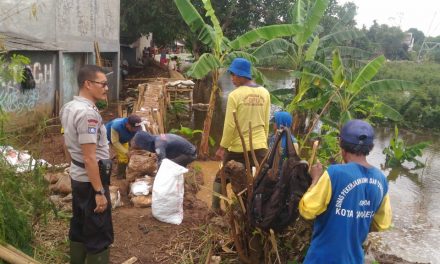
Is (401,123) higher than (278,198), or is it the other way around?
(278,198)

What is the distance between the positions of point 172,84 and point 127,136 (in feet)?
32.3

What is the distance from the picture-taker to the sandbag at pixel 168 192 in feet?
14.5

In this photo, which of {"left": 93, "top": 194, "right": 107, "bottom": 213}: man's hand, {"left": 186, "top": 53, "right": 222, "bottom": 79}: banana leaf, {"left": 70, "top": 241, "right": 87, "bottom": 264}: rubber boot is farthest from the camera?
{"left": 186, "top": 53, "right": 222, "bottom": 79}: banana leaf

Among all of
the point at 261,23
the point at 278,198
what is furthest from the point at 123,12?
the point at 278,198

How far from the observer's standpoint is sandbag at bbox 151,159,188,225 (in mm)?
4434

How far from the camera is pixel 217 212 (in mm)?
4633

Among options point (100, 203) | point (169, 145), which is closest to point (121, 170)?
point (169, 145)

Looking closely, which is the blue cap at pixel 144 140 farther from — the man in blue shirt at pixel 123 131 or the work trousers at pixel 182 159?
the work trousers at pixel 182 159

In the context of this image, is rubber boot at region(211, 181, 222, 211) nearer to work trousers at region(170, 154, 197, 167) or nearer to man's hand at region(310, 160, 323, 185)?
work trousers at region(170, 154, 197, 167)

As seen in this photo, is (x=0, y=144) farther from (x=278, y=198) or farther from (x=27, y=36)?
(x=27, y=36)

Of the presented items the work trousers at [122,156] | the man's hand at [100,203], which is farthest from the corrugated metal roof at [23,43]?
the man's hand at [100,203]

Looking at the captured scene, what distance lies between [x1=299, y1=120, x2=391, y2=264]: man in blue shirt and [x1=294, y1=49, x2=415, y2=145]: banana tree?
18.5ft

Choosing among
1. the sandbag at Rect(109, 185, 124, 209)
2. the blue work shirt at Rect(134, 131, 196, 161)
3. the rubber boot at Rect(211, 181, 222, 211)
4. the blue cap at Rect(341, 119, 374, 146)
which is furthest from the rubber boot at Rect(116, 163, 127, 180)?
the blue cap at Rect(341, 119, 374, 146)

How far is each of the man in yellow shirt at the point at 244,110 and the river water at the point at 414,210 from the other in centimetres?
159
